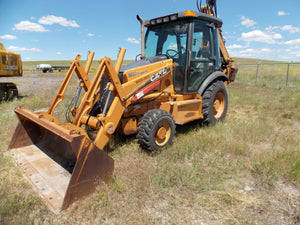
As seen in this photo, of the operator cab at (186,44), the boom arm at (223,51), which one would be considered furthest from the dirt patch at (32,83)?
the boom arm at (223,51)

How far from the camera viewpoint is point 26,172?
314 cm

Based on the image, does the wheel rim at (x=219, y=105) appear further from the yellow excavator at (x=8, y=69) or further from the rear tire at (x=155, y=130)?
the yellow excavator at (x=8, y=69)

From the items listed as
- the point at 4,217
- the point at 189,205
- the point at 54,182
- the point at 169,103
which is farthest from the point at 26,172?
the point at 169,103

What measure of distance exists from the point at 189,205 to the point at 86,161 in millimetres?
A: 1351

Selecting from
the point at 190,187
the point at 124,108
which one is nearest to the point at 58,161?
the point at 124,108

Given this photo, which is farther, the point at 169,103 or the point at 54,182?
the point at 169,103

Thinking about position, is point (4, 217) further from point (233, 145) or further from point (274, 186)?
point (233, 145)

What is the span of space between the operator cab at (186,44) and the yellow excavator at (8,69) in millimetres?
6429

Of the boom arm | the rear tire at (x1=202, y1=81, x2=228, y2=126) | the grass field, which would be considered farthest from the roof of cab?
the grass field

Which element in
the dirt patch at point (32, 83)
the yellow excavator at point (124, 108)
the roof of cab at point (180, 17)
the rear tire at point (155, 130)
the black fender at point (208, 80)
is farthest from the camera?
the dirt patch at point (32, 83)

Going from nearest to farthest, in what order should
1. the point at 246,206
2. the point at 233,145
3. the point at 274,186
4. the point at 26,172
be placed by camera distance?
the point at 246,206
the point at 274,186
the point at 26,172
the point at 233,145

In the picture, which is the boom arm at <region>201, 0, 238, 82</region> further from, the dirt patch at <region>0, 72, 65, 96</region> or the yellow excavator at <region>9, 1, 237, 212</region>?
the dirt patch at <region>0, 72, 65, 96</region>

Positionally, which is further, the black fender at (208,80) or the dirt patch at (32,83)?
the dirt patch at (32,83)

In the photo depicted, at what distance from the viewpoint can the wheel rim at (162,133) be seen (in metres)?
3.73
